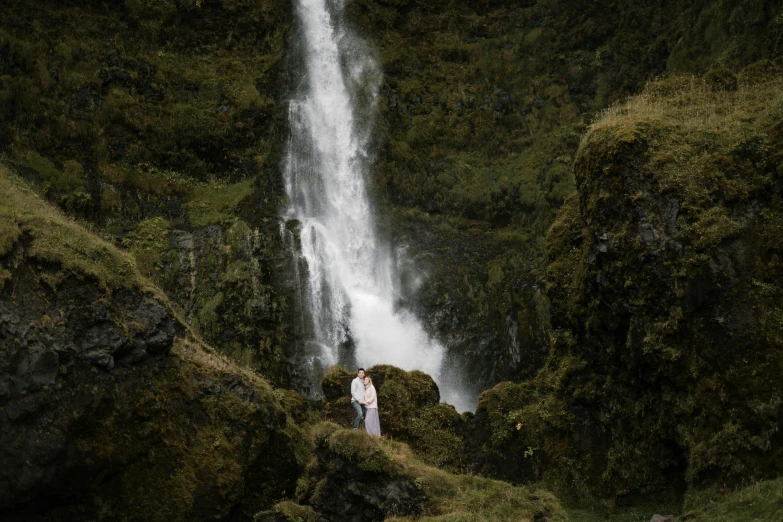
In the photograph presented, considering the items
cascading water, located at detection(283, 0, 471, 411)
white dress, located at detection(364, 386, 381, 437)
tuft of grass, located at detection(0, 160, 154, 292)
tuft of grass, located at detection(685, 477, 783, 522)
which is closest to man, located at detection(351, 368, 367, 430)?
white dress, located at detection(364, 386, 381, 437)

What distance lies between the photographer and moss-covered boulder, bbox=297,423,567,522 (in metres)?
13.3

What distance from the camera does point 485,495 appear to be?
543 inches

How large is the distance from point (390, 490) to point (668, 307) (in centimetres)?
658

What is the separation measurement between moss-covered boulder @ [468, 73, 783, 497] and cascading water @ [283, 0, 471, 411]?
29.4 ft

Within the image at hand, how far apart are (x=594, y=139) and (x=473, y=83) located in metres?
18.8

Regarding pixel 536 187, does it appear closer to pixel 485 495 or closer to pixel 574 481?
pixel 574 481

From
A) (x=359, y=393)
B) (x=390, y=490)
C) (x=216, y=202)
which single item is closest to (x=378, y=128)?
(x=216, y=202)

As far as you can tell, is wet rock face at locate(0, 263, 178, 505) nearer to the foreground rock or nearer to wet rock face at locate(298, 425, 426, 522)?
wet rock face at locate(298, 425, 426, 522)

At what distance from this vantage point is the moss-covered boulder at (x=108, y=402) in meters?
13.0

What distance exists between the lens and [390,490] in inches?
545

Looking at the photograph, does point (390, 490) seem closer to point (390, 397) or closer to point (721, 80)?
point (390, 397)

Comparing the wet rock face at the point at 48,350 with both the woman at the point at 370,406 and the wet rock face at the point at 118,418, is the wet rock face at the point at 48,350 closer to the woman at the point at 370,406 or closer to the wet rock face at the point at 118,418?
the wet rock face at the point at 118,418

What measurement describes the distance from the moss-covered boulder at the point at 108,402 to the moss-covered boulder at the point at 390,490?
185cm

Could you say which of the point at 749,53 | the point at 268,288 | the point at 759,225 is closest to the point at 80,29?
the point at 268,288
